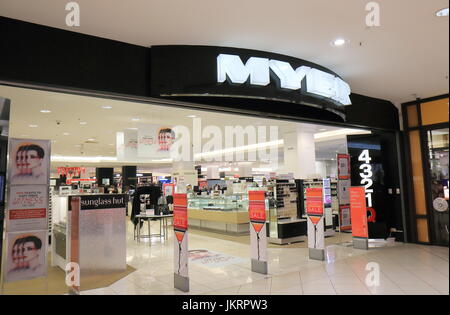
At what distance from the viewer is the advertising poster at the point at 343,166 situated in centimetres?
751

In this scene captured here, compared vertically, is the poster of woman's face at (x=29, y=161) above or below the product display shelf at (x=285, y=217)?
above

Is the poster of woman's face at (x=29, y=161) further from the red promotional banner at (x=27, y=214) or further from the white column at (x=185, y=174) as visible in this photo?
the white column at (x=185, y=174)

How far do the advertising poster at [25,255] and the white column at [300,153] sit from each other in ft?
22.5

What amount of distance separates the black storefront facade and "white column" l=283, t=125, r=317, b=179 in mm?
3747

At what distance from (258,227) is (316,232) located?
1.43 m

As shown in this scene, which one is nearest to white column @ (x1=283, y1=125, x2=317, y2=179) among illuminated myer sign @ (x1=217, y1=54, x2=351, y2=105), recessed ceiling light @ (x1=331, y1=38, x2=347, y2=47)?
illuminated myer sign @ (x1=217, y1=54, x2=351, y2=105)

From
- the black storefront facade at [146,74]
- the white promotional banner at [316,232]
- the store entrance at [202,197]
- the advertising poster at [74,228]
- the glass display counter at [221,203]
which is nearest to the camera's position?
the black storefront facade at [146,74]

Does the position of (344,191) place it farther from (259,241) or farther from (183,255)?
(183,255)

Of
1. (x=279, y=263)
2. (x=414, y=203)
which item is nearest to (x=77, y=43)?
(x=279, y=263)

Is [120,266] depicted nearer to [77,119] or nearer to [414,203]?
[77,119]

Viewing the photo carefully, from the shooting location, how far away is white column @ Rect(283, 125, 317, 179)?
9.55 m

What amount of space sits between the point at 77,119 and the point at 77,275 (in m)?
5.04

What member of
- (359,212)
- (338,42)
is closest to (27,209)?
(338,42)

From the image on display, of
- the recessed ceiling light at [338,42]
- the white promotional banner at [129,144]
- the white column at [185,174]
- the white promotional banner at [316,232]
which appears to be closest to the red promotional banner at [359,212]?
the white promotional banner at [316,232]
